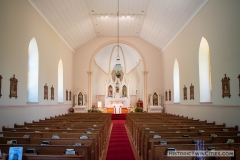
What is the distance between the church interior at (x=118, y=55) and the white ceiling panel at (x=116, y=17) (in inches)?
2.4

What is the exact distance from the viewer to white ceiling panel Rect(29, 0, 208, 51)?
12.6 metres

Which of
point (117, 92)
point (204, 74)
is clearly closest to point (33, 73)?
point (204, 74)

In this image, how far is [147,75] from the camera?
21.2 meters

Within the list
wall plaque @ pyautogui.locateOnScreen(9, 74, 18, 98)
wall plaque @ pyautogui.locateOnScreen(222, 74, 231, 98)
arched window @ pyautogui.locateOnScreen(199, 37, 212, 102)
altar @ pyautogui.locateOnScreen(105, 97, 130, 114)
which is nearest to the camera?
wall plaque @ pyautogui.locateOnScreen(222, 74, 231, 98)

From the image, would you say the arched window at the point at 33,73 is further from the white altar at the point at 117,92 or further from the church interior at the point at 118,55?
the white altar at the point at 117,92

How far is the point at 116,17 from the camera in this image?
1670 cm

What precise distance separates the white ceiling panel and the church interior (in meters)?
0.06

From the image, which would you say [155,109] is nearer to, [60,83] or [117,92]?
[60,83]

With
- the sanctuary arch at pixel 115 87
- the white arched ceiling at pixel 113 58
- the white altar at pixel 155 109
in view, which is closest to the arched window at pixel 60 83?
the white altar at pixel 155 109

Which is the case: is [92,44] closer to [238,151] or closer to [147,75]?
[147,75]

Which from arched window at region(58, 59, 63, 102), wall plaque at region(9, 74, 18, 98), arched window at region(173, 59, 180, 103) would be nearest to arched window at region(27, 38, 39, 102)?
wall plaque at region(9, 74, 18, 98)

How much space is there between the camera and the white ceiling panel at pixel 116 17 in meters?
12.6

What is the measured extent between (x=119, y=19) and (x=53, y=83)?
655 cm

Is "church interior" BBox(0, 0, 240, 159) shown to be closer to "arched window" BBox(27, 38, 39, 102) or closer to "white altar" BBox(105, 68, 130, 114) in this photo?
"arched window" BBox(27, 38, 39, 102)
